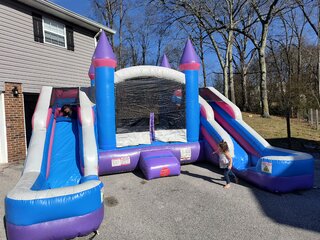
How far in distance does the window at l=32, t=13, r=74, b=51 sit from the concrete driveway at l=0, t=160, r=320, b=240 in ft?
20.8

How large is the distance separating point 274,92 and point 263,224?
72.1ft

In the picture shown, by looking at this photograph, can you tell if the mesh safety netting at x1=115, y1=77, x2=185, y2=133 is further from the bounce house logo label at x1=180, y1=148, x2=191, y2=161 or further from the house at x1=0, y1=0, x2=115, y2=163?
the house at x1=0, y1=0, x2=115, y2=163

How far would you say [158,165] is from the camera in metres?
5.74

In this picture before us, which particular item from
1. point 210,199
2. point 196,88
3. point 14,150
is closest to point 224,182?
point 210,199

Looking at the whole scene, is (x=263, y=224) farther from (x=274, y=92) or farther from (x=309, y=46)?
(x=309, y=46)

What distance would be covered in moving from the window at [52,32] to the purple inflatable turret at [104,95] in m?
4.95

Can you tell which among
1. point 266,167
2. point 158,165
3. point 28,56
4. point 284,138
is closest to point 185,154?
point 158,165

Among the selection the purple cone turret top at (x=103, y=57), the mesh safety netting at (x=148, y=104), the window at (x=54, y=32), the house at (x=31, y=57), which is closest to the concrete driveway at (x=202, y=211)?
the mesh safety netting at (x=148, y=104)

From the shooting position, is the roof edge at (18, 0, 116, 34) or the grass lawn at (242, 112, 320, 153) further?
the roof edge at (18, 0, 116, 34)

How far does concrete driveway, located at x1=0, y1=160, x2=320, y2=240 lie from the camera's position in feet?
11.5

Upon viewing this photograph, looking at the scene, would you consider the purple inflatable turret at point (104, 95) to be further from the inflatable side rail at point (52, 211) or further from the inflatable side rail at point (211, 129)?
the inflatable side rail at point (211, 129)

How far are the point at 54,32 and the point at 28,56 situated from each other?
175 cm

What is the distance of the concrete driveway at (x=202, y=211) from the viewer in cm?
350

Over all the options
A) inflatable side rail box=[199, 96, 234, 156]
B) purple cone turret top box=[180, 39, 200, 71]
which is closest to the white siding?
purple cone turret top box=[180, 39, 200, 71]
